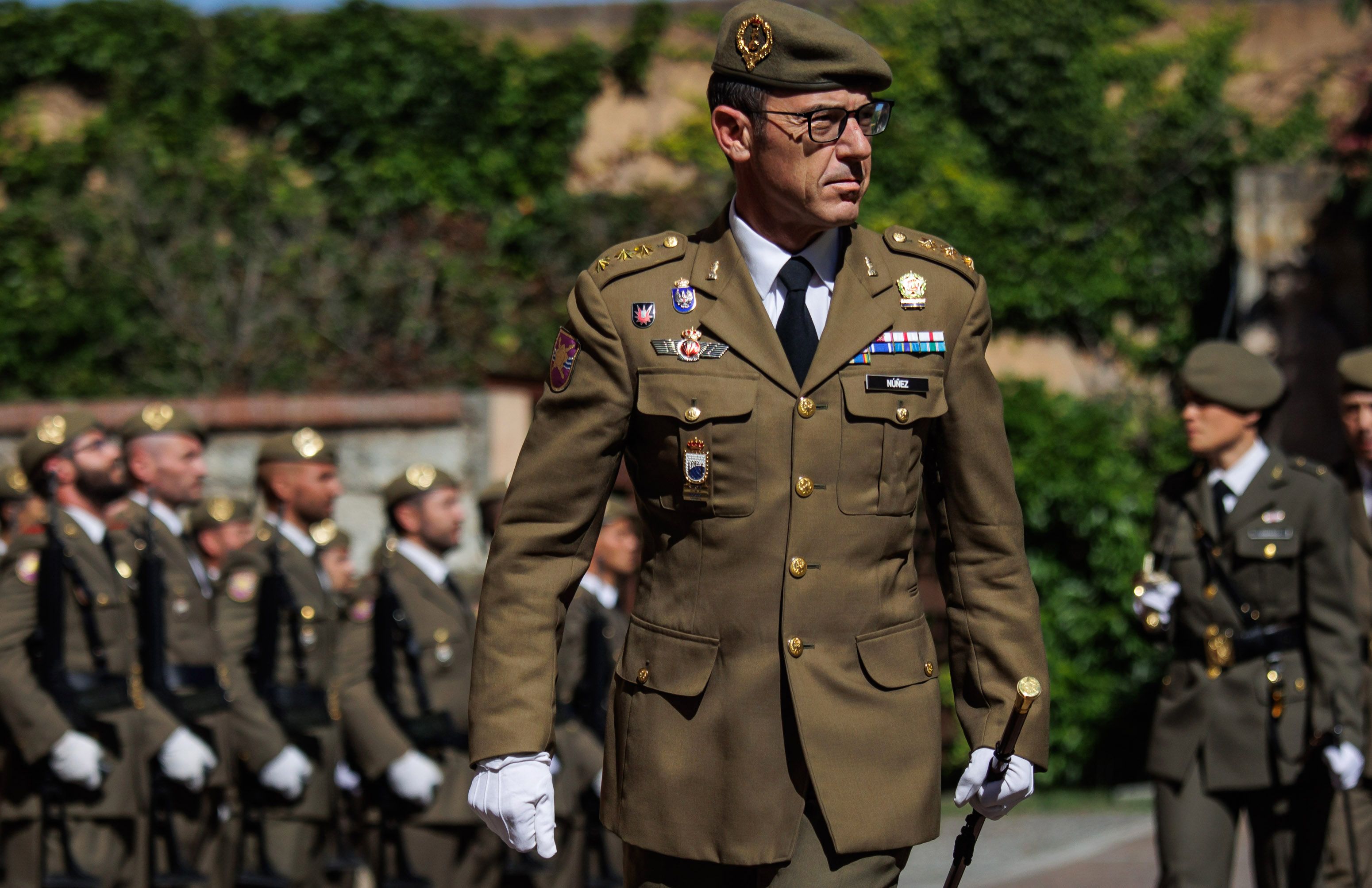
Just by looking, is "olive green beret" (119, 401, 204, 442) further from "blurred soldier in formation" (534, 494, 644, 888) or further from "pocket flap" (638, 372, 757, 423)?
"pocket flap" (638, 372, 757, 423)

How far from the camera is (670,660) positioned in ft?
10.1

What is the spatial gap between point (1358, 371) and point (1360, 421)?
17 centimetres

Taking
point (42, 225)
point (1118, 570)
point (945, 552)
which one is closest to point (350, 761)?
point (945, 552)

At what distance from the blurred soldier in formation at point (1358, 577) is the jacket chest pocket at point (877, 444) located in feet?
9.55

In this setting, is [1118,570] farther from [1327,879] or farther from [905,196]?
[1327,879]

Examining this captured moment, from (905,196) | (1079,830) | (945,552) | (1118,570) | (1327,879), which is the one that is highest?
(945,552)

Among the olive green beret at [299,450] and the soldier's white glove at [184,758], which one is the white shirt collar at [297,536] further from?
the soldier's white glove at [184,758]

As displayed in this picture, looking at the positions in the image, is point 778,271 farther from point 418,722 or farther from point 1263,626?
point 418,722

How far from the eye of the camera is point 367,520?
9094 mm

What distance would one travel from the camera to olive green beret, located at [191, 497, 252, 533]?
8.06 m

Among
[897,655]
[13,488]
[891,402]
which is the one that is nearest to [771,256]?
[891,402]

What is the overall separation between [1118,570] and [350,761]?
517 centimetres

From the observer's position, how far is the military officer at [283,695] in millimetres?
6785

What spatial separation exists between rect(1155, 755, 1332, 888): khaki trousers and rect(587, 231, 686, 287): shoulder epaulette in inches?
120
